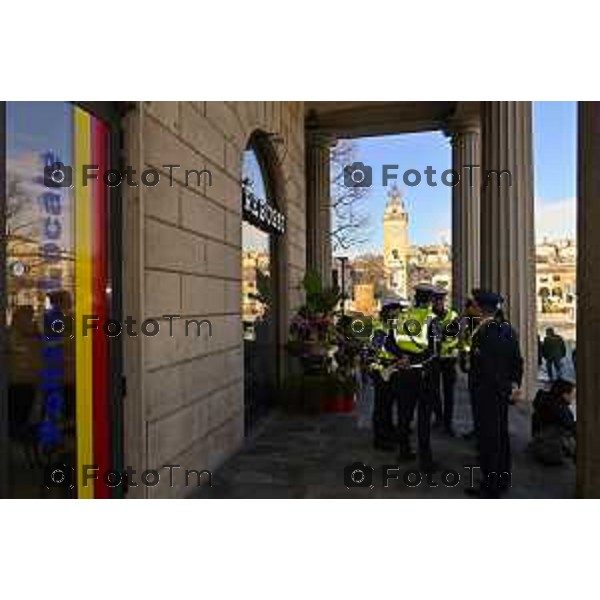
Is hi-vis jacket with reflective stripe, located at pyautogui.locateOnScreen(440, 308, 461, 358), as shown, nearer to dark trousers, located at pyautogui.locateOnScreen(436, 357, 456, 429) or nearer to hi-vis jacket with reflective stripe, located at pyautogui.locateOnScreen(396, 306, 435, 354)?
dark trousers, located at pyautogui.locateOnScreen(436, 357, 456, 429)

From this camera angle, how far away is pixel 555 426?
615 centimetres

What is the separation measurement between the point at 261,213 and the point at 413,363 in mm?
3346

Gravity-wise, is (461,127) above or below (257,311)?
above

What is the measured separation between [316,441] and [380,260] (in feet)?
45.5

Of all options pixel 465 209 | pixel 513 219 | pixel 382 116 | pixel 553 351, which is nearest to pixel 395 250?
pixel 465 209

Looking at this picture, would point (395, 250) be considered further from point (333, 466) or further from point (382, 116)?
point (333, 466)

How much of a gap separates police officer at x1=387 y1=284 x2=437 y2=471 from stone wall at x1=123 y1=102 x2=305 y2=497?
1789 millimetres

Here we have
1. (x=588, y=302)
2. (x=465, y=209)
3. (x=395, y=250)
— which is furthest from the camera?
(x=395, y=250)

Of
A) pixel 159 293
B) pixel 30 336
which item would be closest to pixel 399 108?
pixel 159 293

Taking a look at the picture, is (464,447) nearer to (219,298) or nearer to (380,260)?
(219,298)

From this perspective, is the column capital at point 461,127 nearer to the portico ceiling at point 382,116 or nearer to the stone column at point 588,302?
the portico ceiling at point 382,116

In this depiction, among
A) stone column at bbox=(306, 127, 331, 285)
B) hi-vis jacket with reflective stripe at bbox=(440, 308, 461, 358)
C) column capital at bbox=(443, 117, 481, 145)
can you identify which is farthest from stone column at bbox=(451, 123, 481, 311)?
hi-vis jacket with reflective stripe at bbox=(440, 308, 461, 358)

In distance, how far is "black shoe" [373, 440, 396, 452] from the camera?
265 inches

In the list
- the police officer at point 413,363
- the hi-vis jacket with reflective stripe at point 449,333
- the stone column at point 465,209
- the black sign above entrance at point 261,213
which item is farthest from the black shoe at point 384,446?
the stone column at point 465,209
